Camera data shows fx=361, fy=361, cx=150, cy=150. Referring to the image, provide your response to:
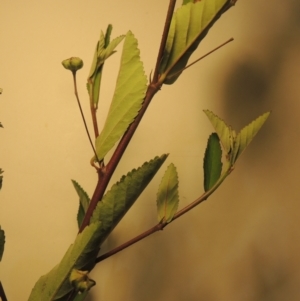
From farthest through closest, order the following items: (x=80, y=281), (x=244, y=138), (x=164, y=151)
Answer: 1. (x=164, y=151)
2. (x=244, y=138)
3. (x=80, y=281)

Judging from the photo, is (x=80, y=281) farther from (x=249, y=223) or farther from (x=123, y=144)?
(x=249, y=223)

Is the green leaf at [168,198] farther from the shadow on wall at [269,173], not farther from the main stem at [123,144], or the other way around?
the shadow on wall at [269,173]

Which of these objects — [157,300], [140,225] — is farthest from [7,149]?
[157,300]

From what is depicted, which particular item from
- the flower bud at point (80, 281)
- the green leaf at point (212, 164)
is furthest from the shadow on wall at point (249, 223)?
the flower bud at point (80, 281)

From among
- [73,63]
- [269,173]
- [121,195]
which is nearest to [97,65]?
[73,63]

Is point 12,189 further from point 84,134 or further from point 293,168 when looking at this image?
point 293,168

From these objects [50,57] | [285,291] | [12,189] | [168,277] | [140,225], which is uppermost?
[50,57]
